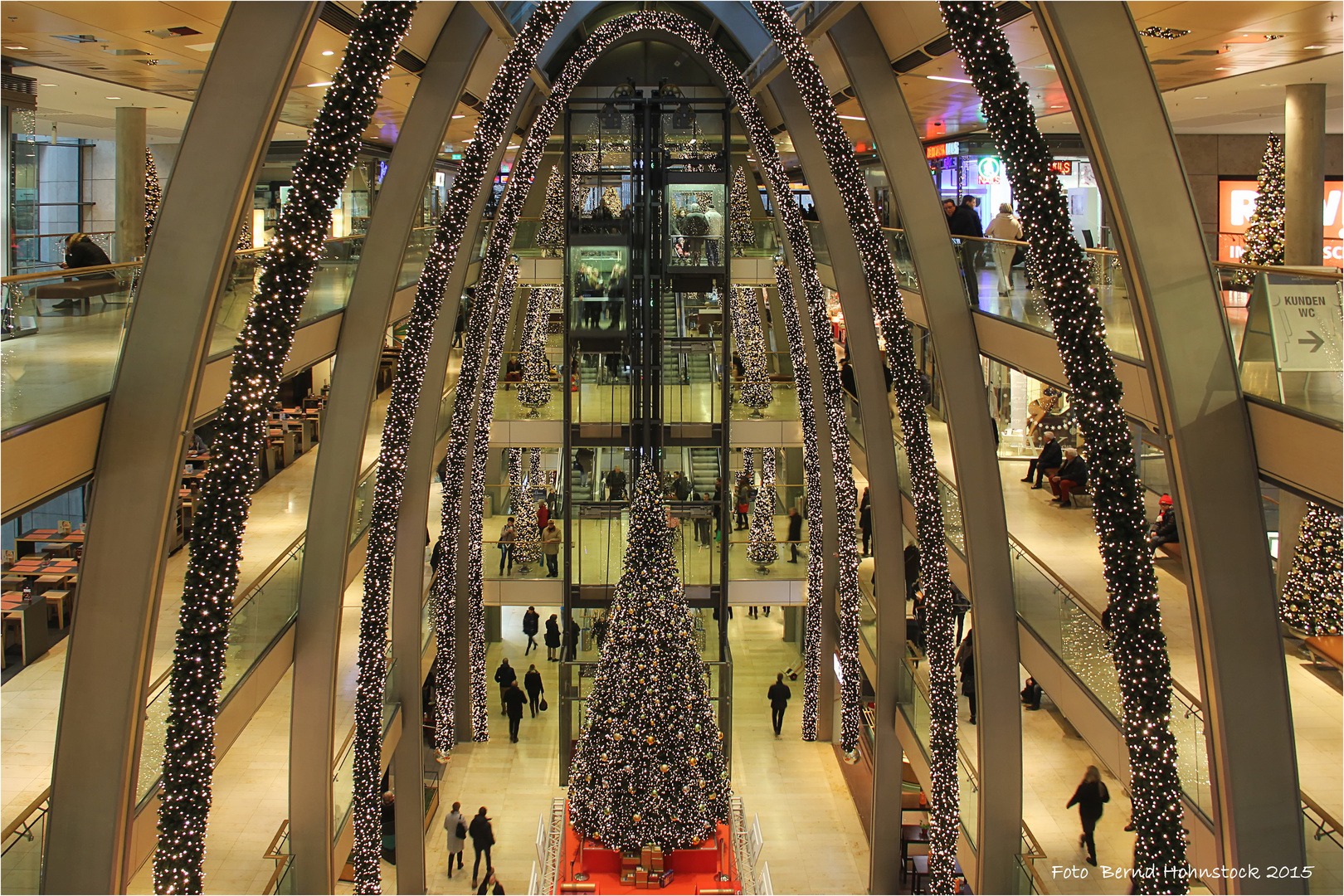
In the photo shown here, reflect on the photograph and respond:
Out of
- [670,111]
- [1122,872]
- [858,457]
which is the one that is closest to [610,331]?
[670,111]

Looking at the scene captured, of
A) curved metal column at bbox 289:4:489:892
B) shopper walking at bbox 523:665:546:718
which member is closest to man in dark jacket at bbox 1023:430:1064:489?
shopper walking at bbox 523:665:546:718

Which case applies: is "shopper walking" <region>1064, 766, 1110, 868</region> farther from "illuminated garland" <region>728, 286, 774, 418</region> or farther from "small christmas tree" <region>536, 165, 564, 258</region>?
"small christmas tree" <region>536, 165, 564, 258</region>

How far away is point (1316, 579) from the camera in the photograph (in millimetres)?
11227

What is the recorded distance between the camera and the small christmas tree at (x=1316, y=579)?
10.9 metres

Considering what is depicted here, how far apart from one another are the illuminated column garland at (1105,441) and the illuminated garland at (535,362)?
16495 millimetres

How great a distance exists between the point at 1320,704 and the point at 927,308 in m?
5.76

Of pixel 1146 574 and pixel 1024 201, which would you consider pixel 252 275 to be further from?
pixel 1146 574

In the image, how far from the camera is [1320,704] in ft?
33.7

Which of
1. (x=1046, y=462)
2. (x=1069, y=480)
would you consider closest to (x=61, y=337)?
(x=1069, y=480)

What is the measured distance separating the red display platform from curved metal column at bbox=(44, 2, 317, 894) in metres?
7.91

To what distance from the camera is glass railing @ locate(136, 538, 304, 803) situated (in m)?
8.85

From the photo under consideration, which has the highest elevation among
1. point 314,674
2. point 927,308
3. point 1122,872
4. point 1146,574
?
point 927,308

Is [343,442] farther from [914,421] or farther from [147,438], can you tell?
[914,421]

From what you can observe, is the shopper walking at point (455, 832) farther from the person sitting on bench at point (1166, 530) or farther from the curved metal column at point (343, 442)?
the person sitting on bench at point (1166, 530)
